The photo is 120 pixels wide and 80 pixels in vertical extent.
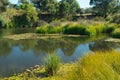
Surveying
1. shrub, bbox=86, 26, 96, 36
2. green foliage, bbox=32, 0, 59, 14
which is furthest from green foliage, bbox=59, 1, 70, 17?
shrub, bbox=86, 26, 96, 36

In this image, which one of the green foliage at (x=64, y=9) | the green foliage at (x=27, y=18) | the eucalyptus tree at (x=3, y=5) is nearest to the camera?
the green foliage at (x=27, y=18)

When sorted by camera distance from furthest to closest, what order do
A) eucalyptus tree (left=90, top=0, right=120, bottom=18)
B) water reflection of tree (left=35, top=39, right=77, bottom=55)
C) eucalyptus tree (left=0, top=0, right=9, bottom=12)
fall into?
eucalyptus tree (left=90, top=0, right=120, bottom=18) → eucalyptus tree (left=0, top=0, right=9, bottom=12) → water reflection of tree (left=35, top=39, right=77, bottom=55)

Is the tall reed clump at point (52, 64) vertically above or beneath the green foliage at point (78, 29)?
above

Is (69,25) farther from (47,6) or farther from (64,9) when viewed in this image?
(47,6)

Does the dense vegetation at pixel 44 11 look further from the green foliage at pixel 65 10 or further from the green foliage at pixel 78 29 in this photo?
the green foliage at pixel 78 29

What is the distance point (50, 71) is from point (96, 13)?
2138 inches

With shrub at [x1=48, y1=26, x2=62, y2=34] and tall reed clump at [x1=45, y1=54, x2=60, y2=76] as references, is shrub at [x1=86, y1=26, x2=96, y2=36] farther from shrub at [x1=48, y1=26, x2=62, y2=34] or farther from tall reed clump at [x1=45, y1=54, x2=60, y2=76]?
tall reed clump at [x1=45, y1=54, x2=60, y2=76]

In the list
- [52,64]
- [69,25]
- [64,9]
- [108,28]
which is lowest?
[108,28]

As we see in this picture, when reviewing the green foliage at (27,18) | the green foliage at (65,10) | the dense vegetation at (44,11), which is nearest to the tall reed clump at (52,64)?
the dense vegetation at (44,11)

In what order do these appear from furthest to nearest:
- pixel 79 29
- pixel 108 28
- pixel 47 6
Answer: pixel 47 6 → pixel 108 28 → pixel 79 29

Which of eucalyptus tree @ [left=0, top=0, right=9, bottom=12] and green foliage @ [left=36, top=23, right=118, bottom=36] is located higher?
eucalyptus tree @ [left=0, top=0, right=9, bottom=12]

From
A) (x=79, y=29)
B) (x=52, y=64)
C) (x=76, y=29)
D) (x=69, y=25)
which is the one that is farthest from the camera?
(x=69, y=25)

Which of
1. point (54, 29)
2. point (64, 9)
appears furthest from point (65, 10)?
point (54, 29)

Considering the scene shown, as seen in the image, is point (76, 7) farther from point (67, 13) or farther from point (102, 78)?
point (102, 78)
